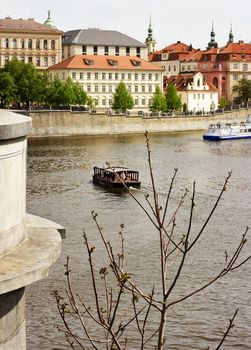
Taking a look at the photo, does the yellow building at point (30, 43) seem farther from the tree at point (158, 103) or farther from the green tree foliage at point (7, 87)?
the green tree foliage at point (7, 87)

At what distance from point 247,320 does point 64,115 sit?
5205cm

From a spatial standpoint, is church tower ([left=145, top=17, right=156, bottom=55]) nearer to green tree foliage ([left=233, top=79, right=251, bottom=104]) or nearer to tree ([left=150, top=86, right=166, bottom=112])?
green tree foliage ([left=233, top=79, right=251, bottom=104])

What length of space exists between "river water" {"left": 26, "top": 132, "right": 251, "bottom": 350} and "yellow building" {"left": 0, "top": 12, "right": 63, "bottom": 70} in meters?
35.4

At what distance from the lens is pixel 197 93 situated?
87.1 metres

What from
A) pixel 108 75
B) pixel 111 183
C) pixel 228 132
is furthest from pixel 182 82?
pixel 111 183

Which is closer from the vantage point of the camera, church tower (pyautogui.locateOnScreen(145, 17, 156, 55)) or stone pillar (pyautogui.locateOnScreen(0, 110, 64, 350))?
stone pillar (pyautogui.locateOnScreen(0, 110, 64, 350))

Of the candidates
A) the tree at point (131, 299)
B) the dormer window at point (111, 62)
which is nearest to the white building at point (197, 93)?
the dormer window at point (111, 62)

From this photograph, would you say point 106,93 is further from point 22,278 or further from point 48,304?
point 22,278

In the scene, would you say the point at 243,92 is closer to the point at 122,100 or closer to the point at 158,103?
the point at 158,103

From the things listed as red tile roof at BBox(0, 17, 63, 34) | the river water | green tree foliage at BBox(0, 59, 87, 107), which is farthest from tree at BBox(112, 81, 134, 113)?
the river water

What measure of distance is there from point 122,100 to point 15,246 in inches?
2741

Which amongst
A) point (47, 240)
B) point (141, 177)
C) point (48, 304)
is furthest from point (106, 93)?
point (47, 240)

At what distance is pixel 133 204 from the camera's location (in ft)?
85.9

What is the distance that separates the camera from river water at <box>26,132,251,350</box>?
12.9m
